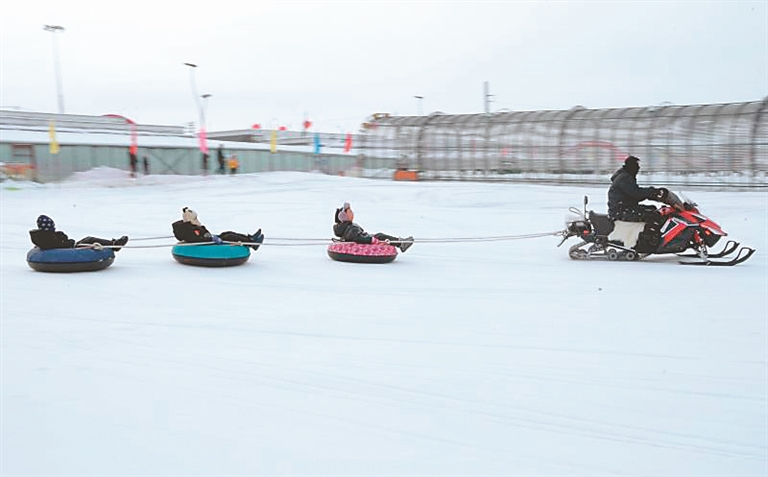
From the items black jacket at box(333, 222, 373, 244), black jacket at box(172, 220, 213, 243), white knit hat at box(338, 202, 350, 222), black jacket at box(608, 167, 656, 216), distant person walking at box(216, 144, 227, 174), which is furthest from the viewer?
distant person walking at box(216, 144, 227, 174)

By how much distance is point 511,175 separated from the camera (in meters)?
25.1

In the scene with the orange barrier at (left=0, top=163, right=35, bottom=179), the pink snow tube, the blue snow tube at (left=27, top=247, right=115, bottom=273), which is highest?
the orange barrier at (left=0, top=163, right=35, bottom=179)

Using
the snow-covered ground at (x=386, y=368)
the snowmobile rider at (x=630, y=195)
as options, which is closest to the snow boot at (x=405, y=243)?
the snow-covered ground at (x=386, y=368)

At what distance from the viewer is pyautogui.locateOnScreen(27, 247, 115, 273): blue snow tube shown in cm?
916

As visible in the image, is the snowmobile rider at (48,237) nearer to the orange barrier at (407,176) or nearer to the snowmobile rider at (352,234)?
the snowmobile rider at (352,234)

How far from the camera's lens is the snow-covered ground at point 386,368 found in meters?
3.93

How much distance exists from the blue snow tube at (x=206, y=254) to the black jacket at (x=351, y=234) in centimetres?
170

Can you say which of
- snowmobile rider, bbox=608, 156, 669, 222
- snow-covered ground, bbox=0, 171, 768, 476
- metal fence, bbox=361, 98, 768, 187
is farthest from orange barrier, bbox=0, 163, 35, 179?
snowmobile rider, bbox=608, 156, 669, 222

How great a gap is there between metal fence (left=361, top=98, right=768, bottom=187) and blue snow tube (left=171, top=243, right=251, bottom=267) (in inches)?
628

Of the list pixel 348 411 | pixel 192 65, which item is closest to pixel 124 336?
pixel 348 411

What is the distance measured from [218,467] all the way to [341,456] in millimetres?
661

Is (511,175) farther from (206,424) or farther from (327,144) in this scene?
(327,144)

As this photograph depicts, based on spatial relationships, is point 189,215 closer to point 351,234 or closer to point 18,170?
point 351,234

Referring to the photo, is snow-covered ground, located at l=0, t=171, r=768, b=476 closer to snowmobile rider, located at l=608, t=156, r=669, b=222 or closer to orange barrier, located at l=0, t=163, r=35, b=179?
snowmobile rider, located at l=608, t=156, r=669, b=222
